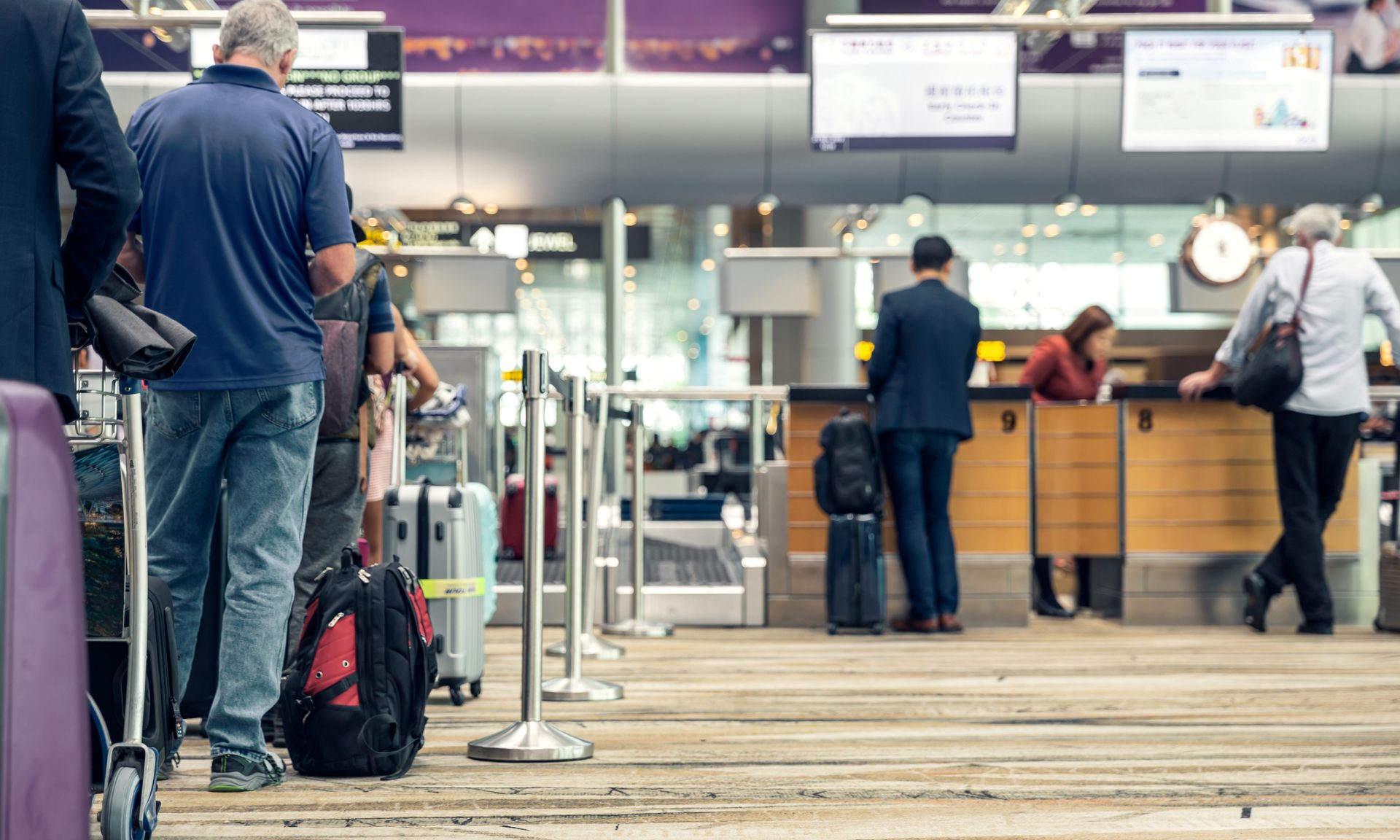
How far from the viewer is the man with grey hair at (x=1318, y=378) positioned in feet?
19.0

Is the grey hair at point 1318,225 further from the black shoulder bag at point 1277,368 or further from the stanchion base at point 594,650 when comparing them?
the stanchion base at point 594,650

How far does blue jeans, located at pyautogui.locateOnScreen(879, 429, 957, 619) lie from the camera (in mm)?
5945

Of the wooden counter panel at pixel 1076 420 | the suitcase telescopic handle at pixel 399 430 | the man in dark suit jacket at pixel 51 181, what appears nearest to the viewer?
the man in dark suit jacket at pixel 51 181

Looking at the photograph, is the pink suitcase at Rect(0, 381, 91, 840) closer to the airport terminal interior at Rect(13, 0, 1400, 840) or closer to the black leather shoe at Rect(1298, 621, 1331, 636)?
the airport terminal interior at Rect(13, 0, 1400, 840)

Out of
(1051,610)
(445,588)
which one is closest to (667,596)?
(1051,610)

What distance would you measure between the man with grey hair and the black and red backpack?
13.6ft

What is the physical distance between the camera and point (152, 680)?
235 cm

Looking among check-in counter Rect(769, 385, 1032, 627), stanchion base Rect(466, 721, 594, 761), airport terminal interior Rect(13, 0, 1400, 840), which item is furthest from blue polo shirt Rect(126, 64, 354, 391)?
check-in counter Rect(769, 385, 1032, 627)

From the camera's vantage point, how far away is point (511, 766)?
118 inches

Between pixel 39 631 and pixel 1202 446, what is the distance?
6278 millimetres

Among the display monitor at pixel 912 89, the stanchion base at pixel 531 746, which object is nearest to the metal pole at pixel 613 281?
the display monitor at pixel 912 89

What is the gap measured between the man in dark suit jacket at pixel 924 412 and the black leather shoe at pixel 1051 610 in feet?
3.06

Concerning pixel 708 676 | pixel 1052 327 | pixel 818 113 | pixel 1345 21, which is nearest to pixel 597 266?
pixel 1052 327

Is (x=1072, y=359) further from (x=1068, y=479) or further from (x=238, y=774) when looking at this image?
(x=238, y=774)
